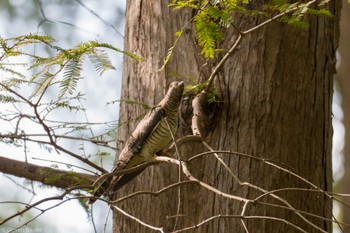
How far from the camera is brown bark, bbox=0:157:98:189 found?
3438 mm

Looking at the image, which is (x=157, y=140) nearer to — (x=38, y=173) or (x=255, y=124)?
(x=255, y=124)

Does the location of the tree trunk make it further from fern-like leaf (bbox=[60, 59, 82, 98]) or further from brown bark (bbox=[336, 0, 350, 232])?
brown bark (bbox=[336, 0, 350, 232])

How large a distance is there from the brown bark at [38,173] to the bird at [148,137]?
0.26 meters

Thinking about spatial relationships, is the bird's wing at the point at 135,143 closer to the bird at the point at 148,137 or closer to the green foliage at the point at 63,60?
the bird at the point at 148,137

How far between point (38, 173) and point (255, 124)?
1276 millimetres

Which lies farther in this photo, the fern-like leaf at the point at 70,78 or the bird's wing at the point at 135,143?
the bird's wing at the point at 135,143

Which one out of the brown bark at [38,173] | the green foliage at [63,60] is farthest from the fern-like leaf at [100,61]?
the brown bark at [38,173]

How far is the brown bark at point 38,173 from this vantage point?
344 cm

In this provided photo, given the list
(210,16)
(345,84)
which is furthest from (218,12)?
(345,84)

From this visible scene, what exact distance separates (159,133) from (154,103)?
5.8 inches

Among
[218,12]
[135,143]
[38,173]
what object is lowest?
[38,173]

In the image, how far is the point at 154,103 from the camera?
3.32m

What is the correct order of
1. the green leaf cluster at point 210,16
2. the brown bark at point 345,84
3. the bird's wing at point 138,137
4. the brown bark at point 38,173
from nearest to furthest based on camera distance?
1. the green leaf cluster at point 210,16
2. the bird's wing at point 138,137
3. the brown bark at point 38,173
4. the brown bark at point 345,84

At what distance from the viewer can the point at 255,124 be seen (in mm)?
3023
